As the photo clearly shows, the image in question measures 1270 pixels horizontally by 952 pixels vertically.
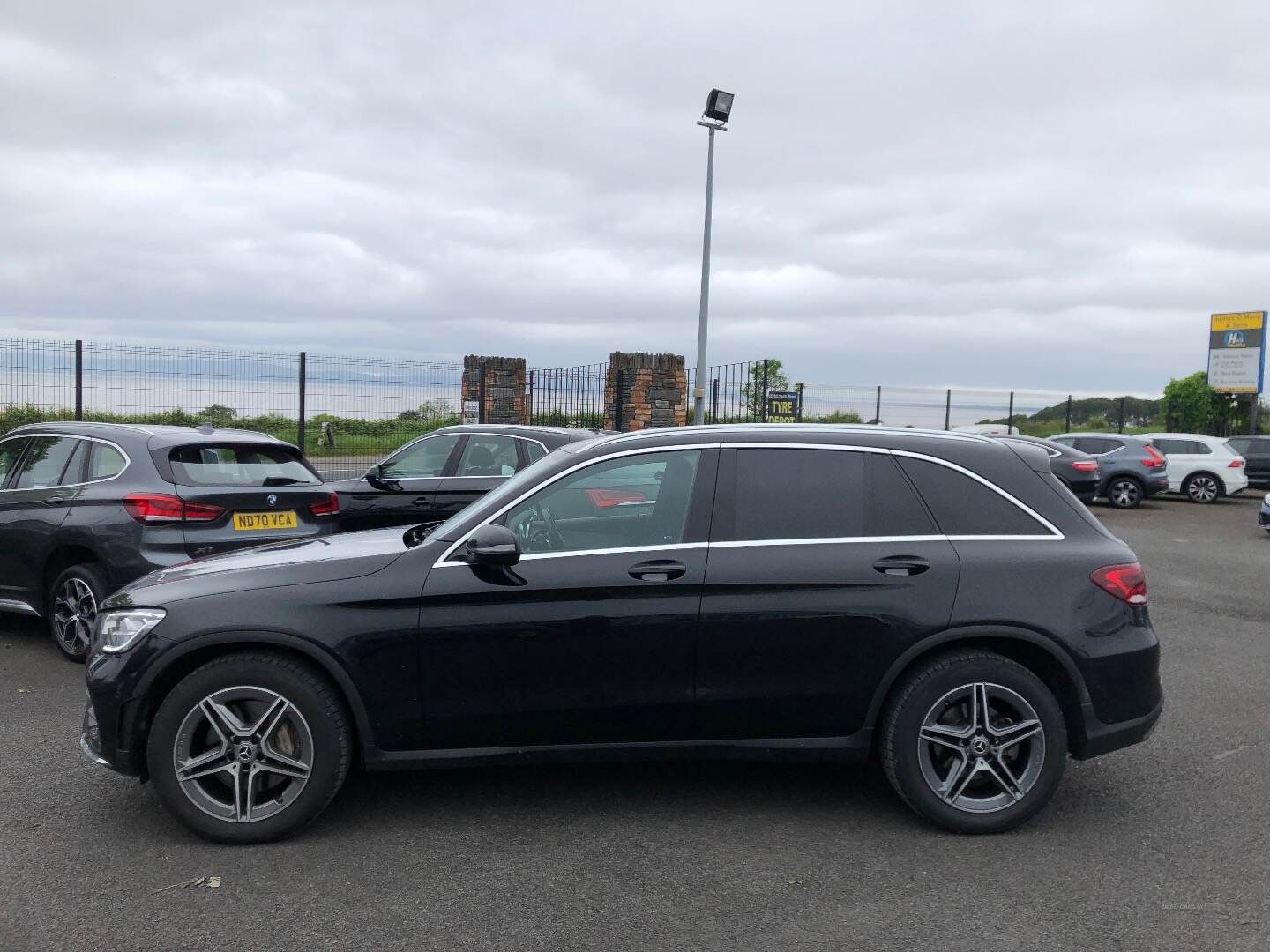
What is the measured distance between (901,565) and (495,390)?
1608 cm

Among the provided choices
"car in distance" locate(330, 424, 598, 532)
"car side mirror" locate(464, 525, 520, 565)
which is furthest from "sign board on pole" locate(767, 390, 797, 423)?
"car side mirror" locate(464, 525, 520, 565)

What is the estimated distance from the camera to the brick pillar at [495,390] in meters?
19.7

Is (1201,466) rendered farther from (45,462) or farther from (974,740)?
(45,462)

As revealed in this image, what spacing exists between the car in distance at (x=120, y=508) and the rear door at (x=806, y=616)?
411cm

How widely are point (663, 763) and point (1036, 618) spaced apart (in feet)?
6.35

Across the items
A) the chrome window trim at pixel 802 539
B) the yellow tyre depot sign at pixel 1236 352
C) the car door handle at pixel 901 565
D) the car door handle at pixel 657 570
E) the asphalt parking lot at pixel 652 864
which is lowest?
the asphalt parking lot at pixel 652 864

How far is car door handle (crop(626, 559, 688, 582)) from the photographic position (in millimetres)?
4418

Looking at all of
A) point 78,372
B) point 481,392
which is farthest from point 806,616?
point 481,392

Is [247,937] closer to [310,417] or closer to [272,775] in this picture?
[272,775]

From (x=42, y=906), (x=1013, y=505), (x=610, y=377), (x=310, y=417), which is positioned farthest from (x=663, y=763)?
(x=610, y=377)

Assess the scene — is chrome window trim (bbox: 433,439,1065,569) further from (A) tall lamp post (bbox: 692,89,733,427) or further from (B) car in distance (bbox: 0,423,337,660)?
(A) tall lamp post (bbox: 692,89,733,427)

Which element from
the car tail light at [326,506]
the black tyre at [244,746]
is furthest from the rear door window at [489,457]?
the black tyre at [244,746]

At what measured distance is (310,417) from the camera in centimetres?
1664

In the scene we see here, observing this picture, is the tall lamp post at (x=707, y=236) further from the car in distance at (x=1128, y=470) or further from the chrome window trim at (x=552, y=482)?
the chrome window trim at (x=552, y=482)
